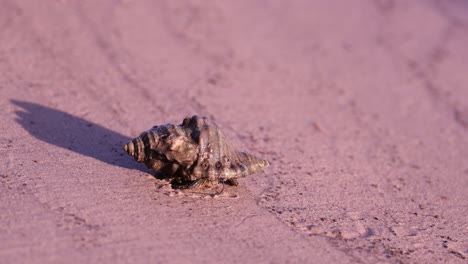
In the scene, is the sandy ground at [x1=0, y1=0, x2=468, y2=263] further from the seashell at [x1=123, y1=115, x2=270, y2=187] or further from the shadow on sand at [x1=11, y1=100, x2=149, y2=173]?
the seashell at [x1=123, y1=115, x2=270, y2=187]

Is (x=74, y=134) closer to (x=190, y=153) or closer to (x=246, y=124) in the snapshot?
(x=190, y=153)

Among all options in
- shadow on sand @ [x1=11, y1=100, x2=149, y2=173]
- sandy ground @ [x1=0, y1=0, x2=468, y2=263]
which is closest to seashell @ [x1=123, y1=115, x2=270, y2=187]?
sandy ground @ [x1=0, y1=0, x2=468, y2=263]

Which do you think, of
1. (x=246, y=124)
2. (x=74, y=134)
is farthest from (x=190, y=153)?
(x=246, y=124)

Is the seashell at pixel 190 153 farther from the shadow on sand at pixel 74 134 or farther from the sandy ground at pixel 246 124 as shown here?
the shadow on sand at pixel 74 134

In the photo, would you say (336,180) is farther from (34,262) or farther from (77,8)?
(77,8)

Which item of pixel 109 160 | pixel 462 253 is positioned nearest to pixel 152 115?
pixel 109 160

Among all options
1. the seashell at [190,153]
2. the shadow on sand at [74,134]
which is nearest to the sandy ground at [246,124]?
the shadow on sand at [74,134]
